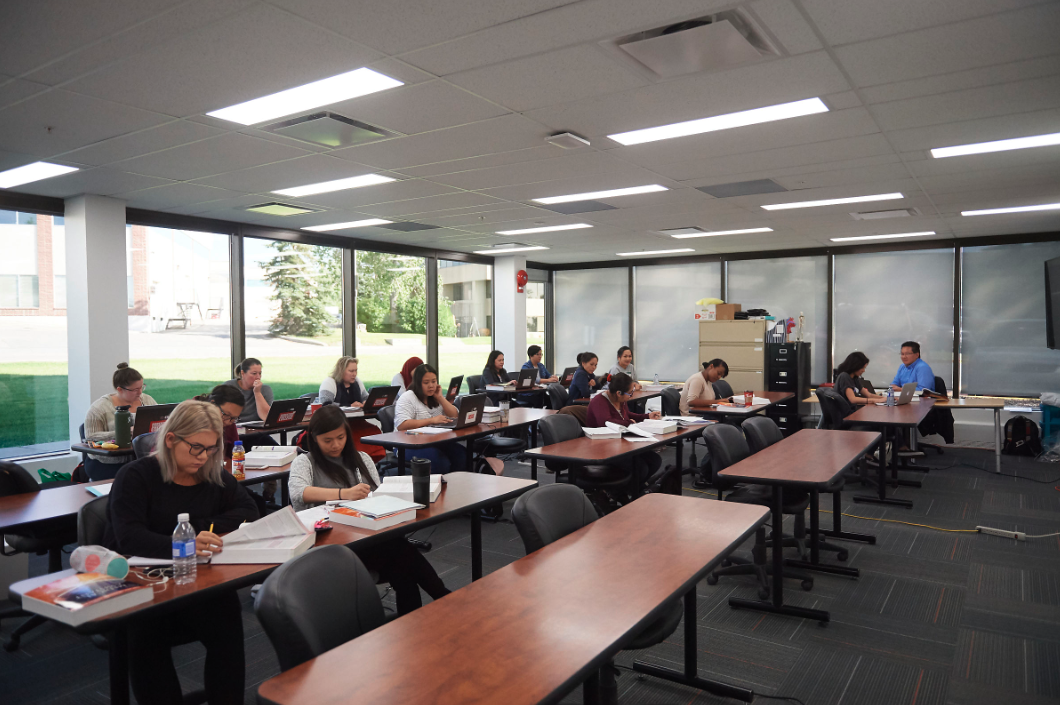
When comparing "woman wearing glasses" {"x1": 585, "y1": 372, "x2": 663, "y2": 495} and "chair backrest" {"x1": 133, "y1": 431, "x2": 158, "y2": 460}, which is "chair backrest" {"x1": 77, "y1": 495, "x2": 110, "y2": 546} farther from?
"woman wearing glasses" {"x1": 585, "y1": 372, "x2": 663, "y2": 495}

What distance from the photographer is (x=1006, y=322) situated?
9.10 meters

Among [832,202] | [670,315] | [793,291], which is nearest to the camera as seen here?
[832,202]

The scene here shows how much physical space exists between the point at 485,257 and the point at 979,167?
24.6ft

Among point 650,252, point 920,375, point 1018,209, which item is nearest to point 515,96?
point 1018,209

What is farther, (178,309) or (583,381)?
(178,309)

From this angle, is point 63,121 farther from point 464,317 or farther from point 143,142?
point 464,317

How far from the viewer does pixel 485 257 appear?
11.2 meters

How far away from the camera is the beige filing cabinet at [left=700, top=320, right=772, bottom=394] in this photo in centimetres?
982

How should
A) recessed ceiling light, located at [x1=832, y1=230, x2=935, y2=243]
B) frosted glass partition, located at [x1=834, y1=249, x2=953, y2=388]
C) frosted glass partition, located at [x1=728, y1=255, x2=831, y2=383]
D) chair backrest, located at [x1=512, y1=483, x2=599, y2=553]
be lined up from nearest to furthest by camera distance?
1. chair backrest, located at [x1=512, y1=483, x2=599, y2=553]
2. recessed ceiling light, located at [x1=832, y1=230, x2=935, y2=243]
3. frosted glass partition, located at [x1=834, y1=249, x2=953, y2=388]
4. frosted glass partition, located at [x1=728, y1=255, x2=831, y2=383]

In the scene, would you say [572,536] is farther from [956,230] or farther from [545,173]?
[956,230]

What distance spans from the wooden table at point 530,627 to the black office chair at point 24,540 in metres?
2.51

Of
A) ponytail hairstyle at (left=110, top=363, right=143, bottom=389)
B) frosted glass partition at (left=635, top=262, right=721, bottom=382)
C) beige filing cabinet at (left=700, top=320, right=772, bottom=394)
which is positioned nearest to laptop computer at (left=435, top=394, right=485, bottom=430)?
ponytail hairstyle at (left=110, top=363, right=143, bottom=389)

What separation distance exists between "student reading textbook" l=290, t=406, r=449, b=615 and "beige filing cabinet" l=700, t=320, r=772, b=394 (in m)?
7.57

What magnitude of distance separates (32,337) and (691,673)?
22.1ft
